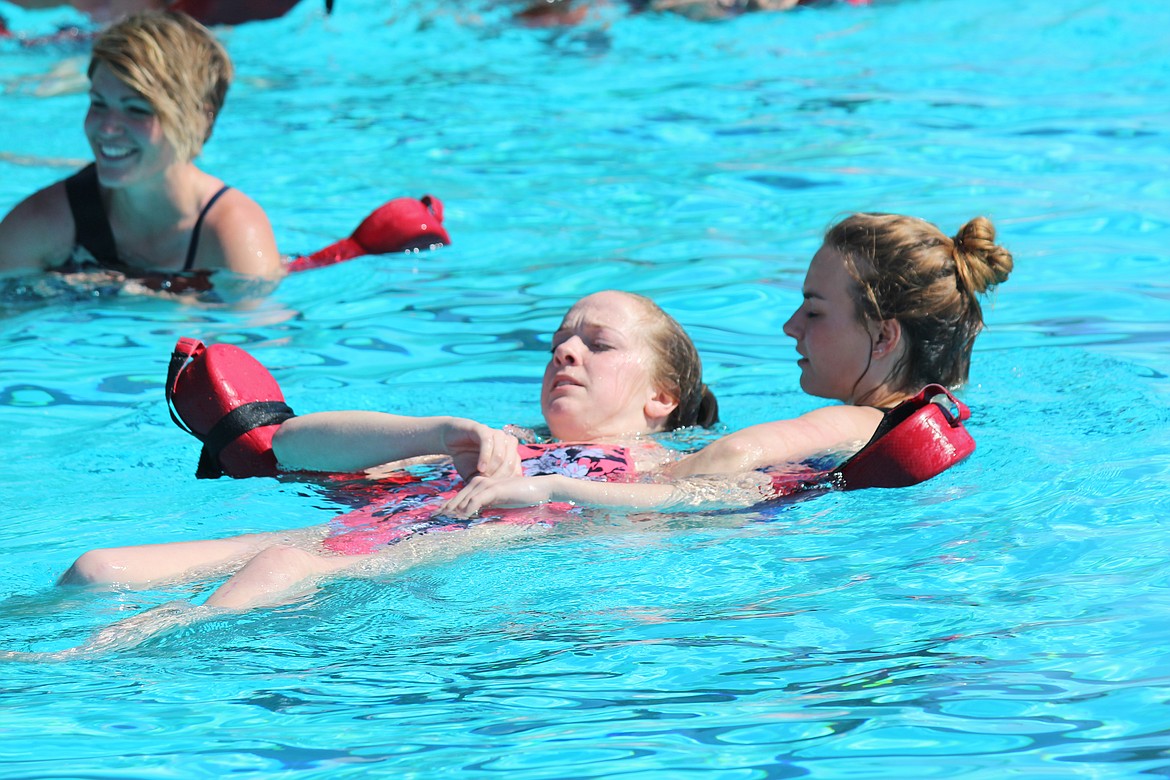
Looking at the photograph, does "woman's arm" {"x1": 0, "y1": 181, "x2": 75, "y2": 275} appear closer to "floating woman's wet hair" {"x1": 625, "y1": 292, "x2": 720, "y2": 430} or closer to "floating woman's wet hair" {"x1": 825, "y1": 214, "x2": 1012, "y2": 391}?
"floating woman's wet hair" {"x1": 625, "y1": 292, "x2": 720, "y2": 430}

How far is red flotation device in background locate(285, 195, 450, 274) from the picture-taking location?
6875mm

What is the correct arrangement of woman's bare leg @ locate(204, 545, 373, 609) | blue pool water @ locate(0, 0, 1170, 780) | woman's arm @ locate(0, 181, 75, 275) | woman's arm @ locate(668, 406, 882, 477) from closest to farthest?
blue pool water @ locate(0, 0, 1170, 780)
woman's bare leg @ locate(204, 545, 373, 609)
woman's arm @ locate(668, 406, 882, 477)
woman's arm @ locate(0, 181, 75, 275)

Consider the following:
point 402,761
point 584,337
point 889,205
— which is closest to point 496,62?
point 889,205

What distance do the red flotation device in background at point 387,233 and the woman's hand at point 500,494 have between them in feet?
11.1

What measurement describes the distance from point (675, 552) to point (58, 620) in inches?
59.2

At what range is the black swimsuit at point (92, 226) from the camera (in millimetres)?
6277

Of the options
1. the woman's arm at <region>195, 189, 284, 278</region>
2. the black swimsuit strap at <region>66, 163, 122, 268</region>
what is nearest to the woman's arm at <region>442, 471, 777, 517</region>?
the woman's arm at <region>195, 189, 284, 278</region>

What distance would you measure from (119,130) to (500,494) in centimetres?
320

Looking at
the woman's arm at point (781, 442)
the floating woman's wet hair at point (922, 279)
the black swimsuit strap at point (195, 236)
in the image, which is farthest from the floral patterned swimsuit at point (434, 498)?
the black swimsuit strap at point (195, 236)

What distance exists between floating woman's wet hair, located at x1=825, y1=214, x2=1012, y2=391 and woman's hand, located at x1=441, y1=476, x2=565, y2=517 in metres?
1.26

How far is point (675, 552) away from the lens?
12.0ft

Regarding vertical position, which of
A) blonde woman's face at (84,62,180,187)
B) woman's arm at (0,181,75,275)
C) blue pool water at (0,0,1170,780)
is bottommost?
blue pool water at (0,0,1170,780)

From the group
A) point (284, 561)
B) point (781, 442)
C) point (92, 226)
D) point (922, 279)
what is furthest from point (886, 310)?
point (92, 226)

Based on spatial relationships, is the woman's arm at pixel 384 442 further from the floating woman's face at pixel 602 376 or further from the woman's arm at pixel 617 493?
the floating woman's face at pixel 602 376
